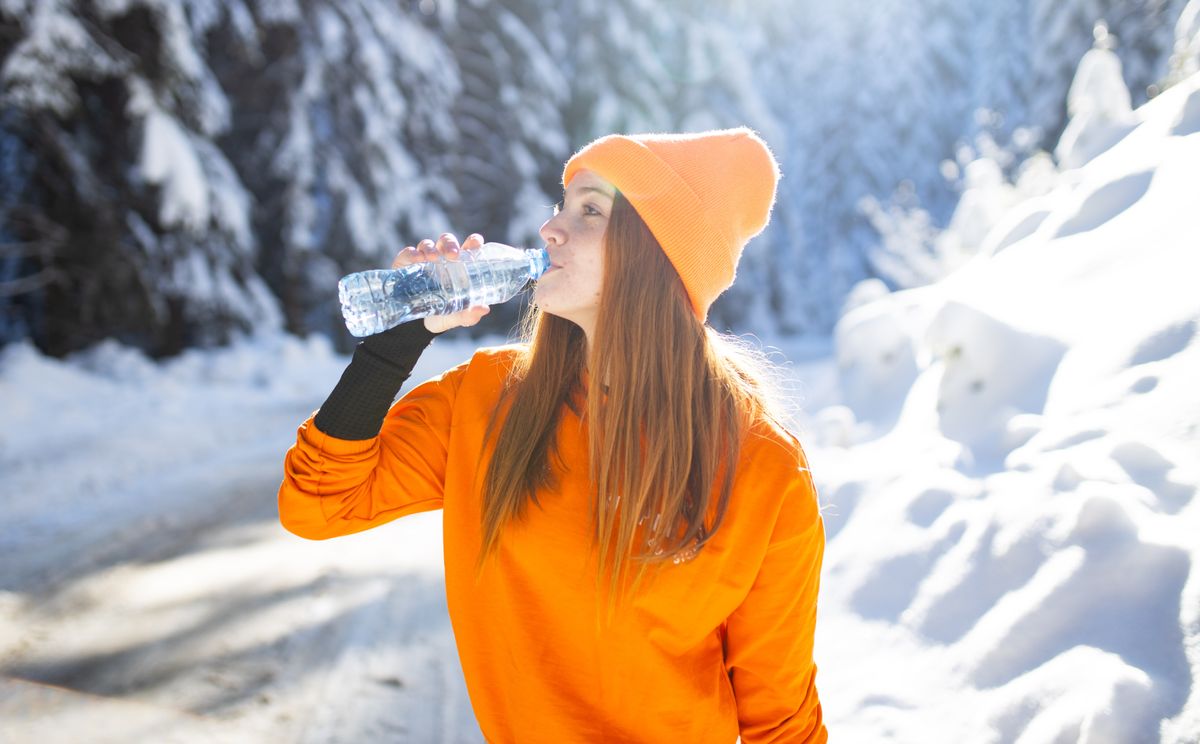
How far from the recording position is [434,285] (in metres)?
1.92

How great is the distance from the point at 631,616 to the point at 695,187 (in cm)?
98

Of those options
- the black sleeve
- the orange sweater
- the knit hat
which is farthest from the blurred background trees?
the black sleeve

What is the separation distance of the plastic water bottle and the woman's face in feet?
0.26

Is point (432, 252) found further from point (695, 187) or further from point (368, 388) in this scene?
point (695, 187)

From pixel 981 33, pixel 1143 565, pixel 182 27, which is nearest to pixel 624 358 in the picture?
pixel 1143 565

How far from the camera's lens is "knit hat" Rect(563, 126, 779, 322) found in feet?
5.76

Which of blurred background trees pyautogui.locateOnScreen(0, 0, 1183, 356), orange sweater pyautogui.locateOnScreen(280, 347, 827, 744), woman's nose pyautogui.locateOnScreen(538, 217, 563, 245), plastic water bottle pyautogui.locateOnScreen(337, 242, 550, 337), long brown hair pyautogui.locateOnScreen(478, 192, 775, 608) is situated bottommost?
orange sweater pyautogui.locateOnScreen(280, 347, 827, 744)

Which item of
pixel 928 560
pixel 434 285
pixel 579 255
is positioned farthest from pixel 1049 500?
pixel 434 285

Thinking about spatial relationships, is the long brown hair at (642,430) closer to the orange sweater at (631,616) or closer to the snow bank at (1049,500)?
the orange sweater at (631,616)

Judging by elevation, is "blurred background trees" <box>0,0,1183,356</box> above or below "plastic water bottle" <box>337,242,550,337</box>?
above

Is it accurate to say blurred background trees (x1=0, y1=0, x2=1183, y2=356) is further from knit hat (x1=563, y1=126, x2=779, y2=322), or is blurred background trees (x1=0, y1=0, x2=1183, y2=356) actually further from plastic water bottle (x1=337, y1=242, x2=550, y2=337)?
plastic water bottle (x1=337, y1=242, x2=550, y2=337)

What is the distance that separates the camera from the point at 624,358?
1.77 m

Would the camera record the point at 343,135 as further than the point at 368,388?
Yes

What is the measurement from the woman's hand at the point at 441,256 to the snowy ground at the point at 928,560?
5.76ft
